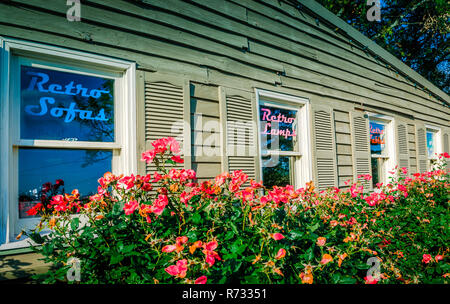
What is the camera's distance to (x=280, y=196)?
5.04ft

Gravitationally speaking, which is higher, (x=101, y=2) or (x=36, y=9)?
(x=101, y=2)

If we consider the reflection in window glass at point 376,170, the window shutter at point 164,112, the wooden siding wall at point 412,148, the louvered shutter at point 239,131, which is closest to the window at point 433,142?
the wooden siding wall at point 412,148

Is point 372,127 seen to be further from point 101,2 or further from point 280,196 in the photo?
point 101,2

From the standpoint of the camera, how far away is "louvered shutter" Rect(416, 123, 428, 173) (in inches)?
225

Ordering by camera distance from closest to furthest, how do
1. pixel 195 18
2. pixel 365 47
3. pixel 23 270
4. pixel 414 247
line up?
pixel 23 270 < pixel 414 247 < pixel 195 18 < pixel 365 47

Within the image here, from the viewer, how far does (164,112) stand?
96.9 inches

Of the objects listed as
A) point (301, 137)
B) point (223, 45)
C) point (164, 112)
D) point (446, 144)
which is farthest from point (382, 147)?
point (164, 112)

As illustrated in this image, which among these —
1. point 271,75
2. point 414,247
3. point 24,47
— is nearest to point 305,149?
point 271,75

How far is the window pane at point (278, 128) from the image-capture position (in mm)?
3285

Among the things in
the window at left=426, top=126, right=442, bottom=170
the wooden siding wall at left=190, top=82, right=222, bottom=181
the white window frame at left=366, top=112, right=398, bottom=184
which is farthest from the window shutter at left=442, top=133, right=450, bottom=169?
the wooden siding wall at left=190, top=82, right=222, bottom=181

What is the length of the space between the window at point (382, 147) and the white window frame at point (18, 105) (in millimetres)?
4227

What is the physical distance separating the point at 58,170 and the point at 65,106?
0.50 m

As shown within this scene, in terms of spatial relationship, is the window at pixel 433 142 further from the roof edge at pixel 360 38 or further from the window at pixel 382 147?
the window at pixel 382 147

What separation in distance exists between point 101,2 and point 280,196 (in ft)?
6.96
